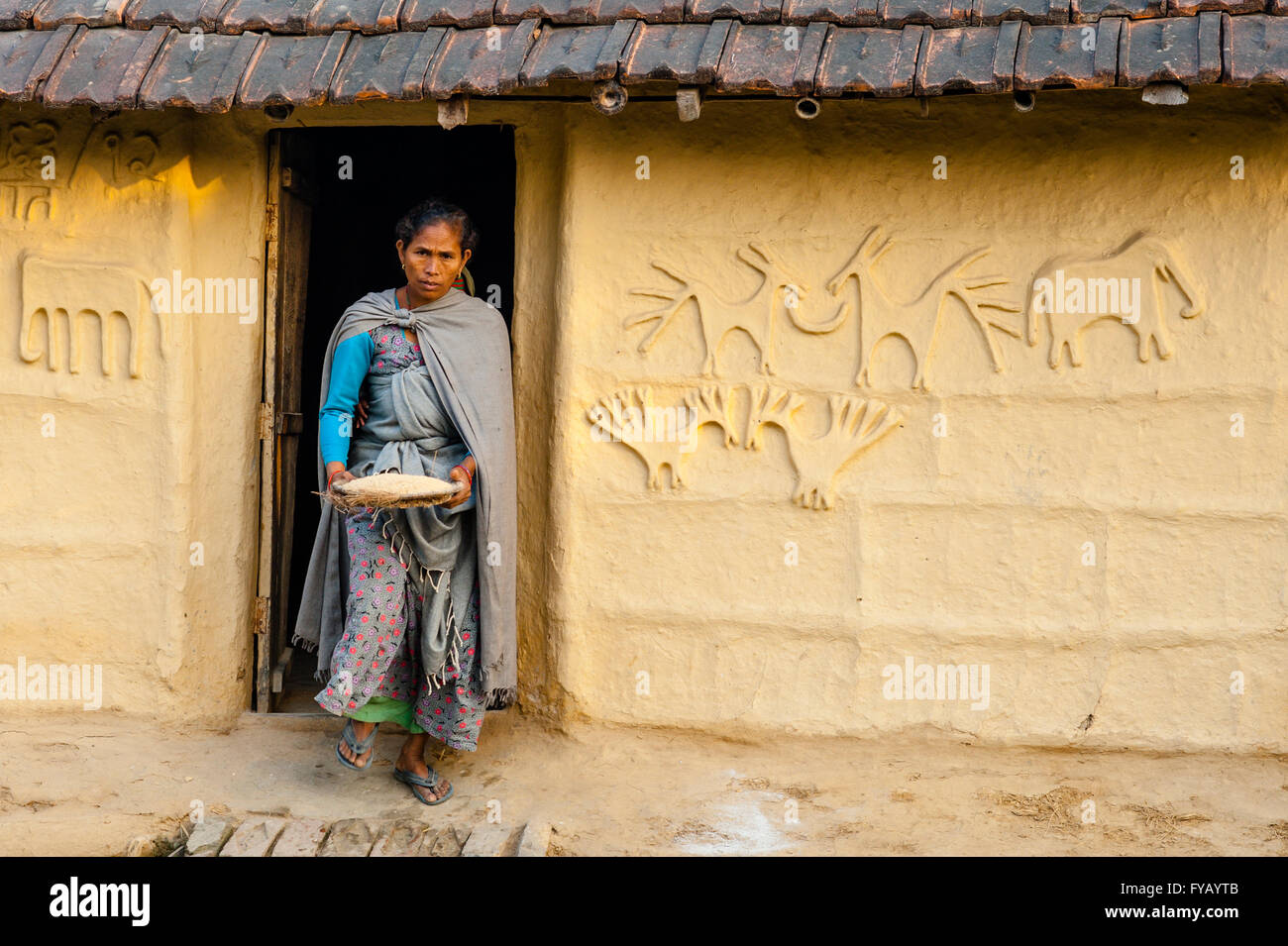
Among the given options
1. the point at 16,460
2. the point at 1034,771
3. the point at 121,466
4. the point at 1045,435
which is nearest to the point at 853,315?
the point at 1045,435

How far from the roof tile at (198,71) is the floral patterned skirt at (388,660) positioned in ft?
4.66

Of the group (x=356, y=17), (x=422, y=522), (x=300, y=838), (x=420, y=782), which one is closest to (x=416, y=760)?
(x=420, y=782)

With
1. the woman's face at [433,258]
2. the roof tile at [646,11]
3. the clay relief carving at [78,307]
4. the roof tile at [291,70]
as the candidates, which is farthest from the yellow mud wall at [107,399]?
the roof tile at [646,11]

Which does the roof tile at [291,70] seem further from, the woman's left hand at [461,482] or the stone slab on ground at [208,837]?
the stone slab on ground at [208,837]

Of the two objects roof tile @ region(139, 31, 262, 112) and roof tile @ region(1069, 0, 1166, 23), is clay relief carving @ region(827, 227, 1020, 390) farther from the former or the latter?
roof tile @ region(139, 31, 262, 112)

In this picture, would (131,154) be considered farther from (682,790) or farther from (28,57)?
(682,790)

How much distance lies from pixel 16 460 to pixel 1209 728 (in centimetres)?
429

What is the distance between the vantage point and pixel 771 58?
4.43 metres

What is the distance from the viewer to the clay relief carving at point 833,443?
16.0 ft

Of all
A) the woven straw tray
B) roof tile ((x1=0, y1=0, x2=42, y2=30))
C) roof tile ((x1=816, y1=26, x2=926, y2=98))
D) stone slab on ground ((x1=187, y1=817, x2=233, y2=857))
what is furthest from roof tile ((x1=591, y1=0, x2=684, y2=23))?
stone slab on ground ((x1=187, y1=817, x2=233, y2=857))

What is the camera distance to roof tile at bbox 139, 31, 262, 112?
459 centimetres

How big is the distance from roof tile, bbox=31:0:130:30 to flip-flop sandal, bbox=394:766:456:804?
274cm

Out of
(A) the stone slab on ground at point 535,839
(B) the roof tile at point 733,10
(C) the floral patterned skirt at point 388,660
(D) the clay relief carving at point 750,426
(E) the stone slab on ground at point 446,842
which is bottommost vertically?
(E) the stone slab on ground at point 446,842

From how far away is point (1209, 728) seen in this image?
4824 millimetres
